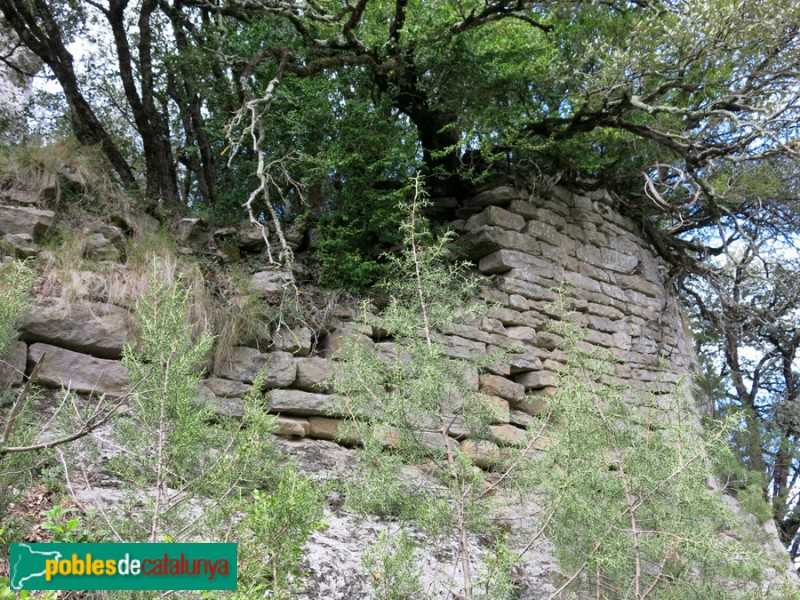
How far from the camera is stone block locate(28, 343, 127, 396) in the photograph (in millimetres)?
2621

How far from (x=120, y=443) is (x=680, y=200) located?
501 centimetres

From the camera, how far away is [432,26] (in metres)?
3.89

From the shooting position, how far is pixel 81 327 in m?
2.75

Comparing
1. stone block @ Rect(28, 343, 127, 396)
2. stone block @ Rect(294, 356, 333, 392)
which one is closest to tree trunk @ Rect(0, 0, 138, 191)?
stone block @ Rect(28, 343, 127, 396)

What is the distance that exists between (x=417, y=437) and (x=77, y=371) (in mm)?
1697

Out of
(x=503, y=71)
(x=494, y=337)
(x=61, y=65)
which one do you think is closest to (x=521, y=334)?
(x=494, y=337)

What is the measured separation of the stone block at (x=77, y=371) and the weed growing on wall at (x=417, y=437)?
3.87 ft

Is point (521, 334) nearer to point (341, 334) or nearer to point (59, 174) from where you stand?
point (341, 334)

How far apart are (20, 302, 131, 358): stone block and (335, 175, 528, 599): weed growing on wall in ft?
4.06

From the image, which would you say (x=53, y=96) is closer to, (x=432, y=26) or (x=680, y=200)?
(x=432, y=26)

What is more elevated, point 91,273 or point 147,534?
point 91,273

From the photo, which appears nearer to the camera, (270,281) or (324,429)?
(324,429)

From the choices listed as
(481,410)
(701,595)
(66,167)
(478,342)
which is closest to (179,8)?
(66,167)

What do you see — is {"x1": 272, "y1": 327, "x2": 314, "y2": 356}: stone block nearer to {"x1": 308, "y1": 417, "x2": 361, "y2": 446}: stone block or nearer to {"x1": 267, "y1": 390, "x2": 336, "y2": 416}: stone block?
{"x1": 267, "y1": 390, "x2": 336, "y2": 416}: stone block
